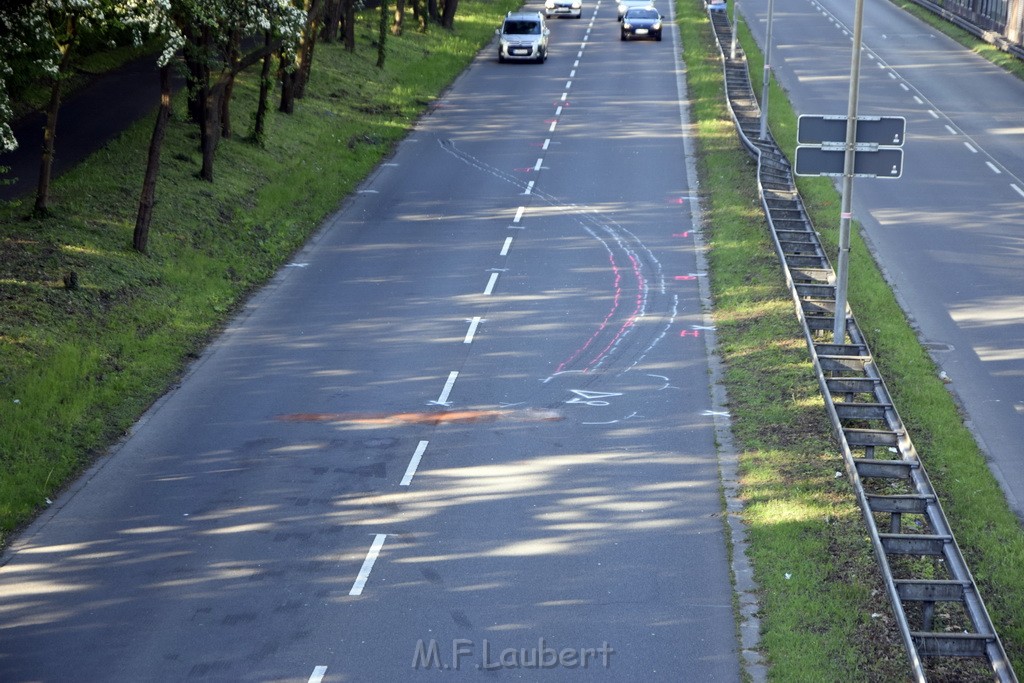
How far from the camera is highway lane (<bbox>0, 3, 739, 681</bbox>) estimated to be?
34.4 feet

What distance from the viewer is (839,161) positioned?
651 inches

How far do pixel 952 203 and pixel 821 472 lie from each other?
15402 mm

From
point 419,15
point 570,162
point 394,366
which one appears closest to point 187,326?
point 394,366

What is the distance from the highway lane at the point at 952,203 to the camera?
17.0 metres

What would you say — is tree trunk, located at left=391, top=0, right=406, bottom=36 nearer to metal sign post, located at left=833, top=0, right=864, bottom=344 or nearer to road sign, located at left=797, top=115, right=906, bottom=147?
metal sign post, located at left=833, top=0, right=864, bottom=344

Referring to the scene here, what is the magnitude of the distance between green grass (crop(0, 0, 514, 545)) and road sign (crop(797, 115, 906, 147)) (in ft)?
32.6

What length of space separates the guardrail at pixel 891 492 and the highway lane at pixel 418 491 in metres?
1.62

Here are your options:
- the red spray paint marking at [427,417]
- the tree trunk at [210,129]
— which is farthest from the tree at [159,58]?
the red spray paint marking at [427,417]

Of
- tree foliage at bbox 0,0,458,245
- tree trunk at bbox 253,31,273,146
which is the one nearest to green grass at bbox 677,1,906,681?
tree foliage at bbox 0,0,458,245

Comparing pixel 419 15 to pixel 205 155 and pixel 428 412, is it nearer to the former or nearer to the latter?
pixel 205 155

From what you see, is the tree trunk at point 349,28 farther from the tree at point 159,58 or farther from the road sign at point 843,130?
the road sign at point 843,130

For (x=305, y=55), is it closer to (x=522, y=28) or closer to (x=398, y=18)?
(x=398, y=18)

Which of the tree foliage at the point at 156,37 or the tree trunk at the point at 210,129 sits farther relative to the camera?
the tree trunk at the point at 210,129

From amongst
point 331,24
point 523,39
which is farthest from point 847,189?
point 523,39
